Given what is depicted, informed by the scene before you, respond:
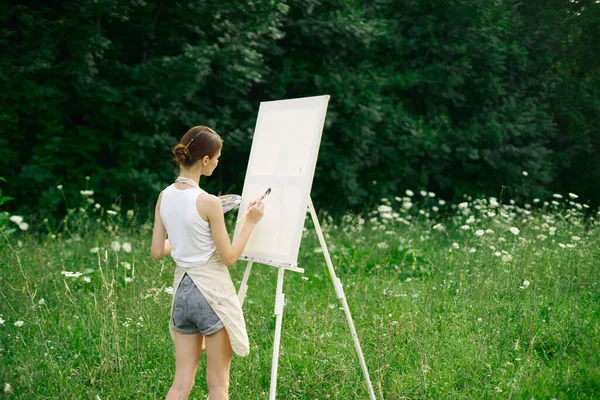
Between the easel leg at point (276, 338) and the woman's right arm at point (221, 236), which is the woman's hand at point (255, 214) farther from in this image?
the easel leg at point (276, 338)

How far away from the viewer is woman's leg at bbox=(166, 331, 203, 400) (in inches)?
102

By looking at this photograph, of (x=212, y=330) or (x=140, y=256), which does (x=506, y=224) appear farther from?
(x=212, y=330)

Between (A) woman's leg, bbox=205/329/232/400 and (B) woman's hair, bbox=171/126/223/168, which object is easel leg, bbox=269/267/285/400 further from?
(B) woman's hair, bbox=171/126/223/168

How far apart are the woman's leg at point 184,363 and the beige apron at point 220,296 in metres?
0.19

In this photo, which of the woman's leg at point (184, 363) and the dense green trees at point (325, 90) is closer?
the woman's leg at point (184, 363)

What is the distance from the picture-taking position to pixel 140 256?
5.92 m

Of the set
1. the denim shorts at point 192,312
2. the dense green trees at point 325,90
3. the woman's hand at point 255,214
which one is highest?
the dense green trees at point 325,90

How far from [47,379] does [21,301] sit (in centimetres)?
117

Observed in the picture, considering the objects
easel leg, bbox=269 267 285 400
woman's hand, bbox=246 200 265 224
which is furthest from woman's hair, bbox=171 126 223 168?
easel leg, bbox=269 267 285 400

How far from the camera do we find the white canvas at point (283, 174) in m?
2.91

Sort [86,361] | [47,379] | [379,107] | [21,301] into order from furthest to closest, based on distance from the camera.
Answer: [379,107] < [21,301] < [86,361] < [47,379]

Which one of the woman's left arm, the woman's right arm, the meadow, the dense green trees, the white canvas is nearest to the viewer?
the woman's right arm

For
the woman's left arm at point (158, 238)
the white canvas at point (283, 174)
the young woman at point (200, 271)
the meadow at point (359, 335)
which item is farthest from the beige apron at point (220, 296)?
the meadow at point (359, 335)

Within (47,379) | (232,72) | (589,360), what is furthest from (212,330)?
(232,72)
